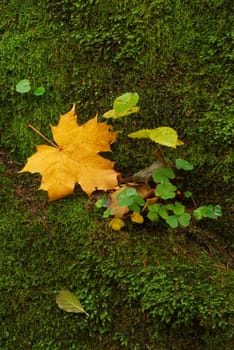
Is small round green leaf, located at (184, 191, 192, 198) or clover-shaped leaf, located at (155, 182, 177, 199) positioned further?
small round green leaf, located at (184, 191, 192, 198)

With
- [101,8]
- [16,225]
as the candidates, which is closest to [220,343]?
[16,225]

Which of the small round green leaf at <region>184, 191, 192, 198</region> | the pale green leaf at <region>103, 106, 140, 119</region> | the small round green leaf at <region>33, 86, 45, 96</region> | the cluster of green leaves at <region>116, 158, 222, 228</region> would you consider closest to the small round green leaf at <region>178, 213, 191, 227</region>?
the cluster of green leaves at <region>116, 158, 222, 228</region>

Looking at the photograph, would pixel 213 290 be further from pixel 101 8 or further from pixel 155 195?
pixel 101 8

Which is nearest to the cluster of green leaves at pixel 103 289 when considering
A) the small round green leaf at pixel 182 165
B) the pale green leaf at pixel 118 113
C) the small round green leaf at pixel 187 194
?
the small round green leaf at pixel 187 194

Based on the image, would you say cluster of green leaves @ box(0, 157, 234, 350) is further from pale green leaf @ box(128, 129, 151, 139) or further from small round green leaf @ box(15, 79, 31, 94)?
small round green leaf @ box(15, 79, 31, 94)

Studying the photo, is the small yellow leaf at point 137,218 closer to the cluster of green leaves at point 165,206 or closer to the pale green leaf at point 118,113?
the cluster of green leaves at point 165,206
